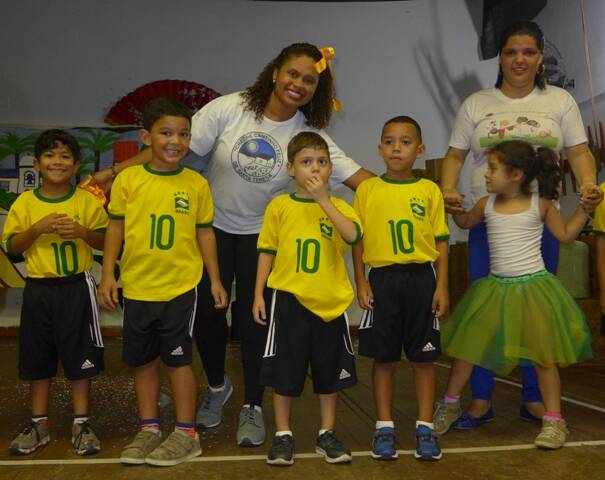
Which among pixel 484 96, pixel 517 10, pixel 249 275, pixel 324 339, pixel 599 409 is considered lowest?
pixel 599 409

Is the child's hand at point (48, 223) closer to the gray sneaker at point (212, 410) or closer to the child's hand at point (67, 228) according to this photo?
the child's hand at point (67, 228)

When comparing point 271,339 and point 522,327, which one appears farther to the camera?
point 522,327

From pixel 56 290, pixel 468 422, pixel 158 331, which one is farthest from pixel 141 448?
pixel 468 422

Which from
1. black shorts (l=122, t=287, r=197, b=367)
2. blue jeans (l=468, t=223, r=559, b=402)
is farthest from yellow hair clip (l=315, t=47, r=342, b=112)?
black shorts (l=122, t=287, r=197, b=367)

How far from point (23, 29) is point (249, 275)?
4.23 m

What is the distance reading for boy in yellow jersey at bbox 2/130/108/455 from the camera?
7.24 feet

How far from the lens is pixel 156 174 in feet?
7.09

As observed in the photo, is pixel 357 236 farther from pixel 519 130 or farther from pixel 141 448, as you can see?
pixel 141 448

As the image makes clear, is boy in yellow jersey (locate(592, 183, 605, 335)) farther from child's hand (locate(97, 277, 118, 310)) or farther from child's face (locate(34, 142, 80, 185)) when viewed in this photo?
child's face (locate(34, 142, 80, 185))

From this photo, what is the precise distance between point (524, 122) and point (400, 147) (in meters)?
0.54

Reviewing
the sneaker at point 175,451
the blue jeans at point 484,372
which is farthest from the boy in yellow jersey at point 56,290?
the blue jeans at point 484,372

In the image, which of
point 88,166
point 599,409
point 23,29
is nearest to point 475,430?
point 599,409

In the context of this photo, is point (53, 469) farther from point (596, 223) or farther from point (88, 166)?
point (88, 166)

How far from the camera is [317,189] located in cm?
203
